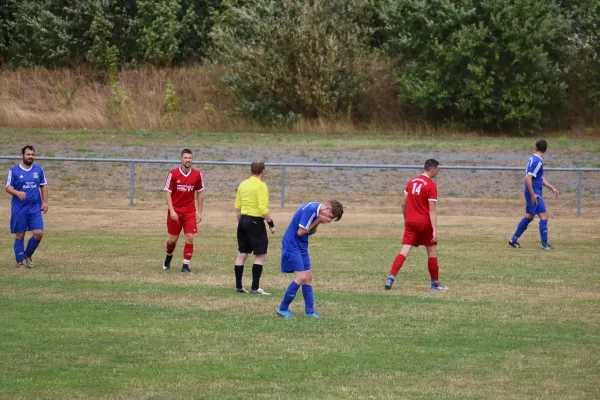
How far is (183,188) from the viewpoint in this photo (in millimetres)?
16031

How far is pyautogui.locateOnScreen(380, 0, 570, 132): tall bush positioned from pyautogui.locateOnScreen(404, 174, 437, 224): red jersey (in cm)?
2839

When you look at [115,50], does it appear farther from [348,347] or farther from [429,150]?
[348,347]

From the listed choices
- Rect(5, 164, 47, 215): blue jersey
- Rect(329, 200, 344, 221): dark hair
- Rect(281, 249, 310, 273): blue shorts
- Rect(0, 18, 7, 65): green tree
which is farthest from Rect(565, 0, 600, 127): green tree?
Rect(329, 200, 344, 221): dark hair

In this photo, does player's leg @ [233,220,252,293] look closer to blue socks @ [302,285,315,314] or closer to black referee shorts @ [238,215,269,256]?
black referee shorts @ [238,215,269,256]

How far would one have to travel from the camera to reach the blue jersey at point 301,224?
1151 centimetres

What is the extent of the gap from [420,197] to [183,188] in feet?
13.1

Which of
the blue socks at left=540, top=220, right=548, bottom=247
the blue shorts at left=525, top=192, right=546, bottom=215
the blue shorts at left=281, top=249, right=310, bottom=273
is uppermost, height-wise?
the blue shorts at left=281, top=249, right=310, bottom=273

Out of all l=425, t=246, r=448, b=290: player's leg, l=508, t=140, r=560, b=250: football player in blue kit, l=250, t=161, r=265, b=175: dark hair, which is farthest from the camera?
l=508, t=140, r=560, b=250: football player in blue kit

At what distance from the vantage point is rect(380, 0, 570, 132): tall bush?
42.0m

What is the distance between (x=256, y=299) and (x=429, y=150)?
76.5 feet

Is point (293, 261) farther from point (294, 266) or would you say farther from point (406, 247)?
point (406, 247)

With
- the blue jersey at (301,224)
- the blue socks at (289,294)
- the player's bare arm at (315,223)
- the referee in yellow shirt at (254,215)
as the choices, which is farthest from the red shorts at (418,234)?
the player's bare arm at (315,223)

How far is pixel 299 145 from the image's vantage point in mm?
37156

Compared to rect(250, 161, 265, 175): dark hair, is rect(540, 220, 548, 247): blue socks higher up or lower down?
lower down
